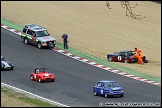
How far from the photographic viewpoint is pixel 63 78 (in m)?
31.7

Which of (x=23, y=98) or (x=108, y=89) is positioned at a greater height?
(x=108, y=89)

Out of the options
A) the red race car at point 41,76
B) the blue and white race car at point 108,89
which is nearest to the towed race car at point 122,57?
the red race car at point 41,76

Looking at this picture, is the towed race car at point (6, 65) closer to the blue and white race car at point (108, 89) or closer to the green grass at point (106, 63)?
the green grass at point (106, 63)

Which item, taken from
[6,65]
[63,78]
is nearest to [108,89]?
[63,78]

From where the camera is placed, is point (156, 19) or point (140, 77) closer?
point (140, 77)

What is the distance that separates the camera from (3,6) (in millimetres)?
52906

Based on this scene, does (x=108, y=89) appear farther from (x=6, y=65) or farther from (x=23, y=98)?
(x=6, y=65)

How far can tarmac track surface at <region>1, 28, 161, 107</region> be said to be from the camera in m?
25.9

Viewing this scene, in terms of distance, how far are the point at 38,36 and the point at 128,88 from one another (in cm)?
1351

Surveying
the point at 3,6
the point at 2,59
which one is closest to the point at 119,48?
the point at 2,59

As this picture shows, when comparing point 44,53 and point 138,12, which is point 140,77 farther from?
point 138,12

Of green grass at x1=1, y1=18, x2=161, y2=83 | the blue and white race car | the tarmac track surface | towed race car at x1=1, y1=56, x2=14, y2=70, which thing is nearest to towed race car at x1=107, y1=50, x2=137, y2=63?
→ green grass at x1=1, y1=18, x2=161, y2=83

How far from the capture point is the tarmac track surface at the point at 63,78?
2592 cm

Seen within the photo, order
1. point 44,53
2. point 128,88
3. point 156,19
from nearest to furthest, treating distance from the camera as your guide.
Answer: point 128,88 → point 44,53 → point 156,19
